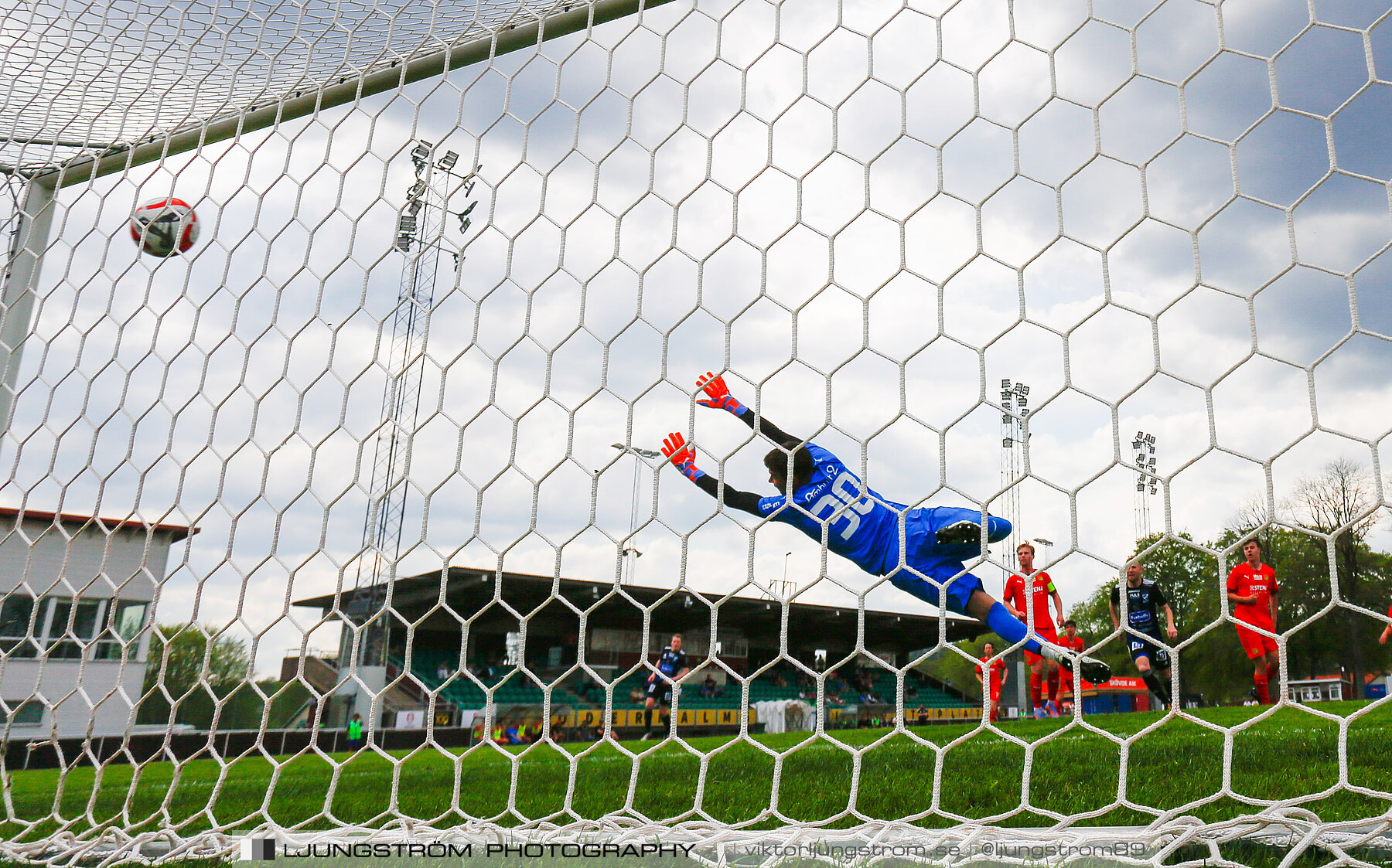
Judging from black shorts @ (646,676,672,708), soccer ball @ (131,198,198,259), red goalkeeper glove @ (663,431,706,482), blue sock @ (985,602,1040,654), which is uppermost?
soccer ball @ (131,198,198,259)

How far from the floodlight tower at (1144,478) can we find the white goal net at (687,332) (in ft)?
0.06

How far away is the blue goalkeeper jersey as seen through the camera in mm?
1994

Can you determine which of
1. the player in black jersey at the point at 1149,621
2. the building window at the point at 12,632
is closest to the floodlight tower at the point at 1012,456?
the player in black jersey at the point at 1149,621

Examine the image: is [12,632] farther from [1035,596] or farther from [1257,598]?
[1257,598]

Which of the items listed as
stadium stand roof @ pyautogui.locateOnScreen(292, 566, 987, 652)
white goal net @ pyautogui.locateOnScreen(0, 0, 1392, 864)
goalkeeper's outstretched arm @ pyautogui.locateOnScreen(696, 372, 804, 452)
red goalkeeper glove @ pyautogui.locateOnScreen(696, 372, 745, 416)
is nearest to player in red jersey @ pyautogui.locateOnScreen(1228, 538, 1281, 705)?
white goal net @ pyautogui.locateOnScreen(0, 0, 1392, 864)

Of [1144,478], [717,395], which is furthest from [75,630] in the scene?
[1144,478]

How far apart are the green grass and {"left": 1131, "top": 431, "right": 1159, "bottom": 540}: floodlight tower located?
449mm

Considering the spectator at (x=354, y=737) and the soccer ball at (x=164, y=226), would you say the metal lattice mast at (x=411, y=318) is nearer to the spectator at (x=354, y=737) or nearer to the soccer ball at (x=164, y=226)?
the soccer ball at (x=164, y=226)

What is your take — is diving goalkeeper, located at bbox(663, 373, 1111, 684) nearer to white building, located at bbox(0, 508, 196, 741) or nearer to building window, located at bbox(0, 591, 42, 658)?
white building, located at bbox(0, 508, 196, 741)

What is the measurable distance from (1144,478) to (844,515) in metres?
0.64

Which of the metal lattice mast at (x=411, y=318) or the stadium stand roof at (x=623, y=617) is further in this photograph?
the stadium stand roof at (x=623, y=617)

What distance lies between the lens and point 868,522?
208cm

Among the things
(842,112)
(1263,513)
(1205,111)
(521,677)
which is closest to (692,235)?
(842,112)

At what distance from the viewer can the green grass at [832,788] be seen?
1.76 metres
